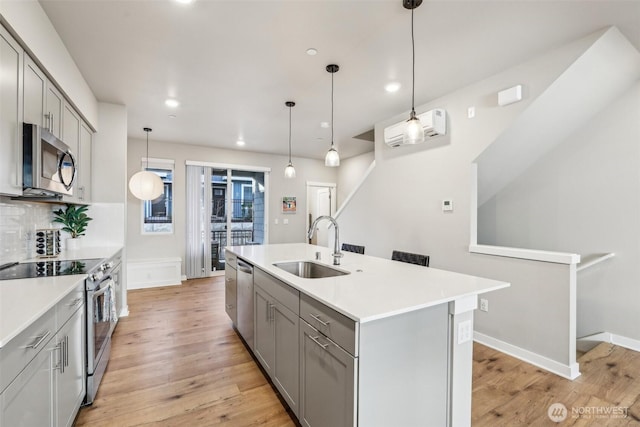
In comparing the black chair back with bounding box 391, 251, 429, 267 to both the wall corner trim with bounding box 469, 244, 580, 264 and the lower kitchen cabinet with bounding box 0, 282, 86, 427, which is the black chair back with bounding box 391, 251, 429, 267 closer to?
the wall corner trim with bounding box 469, 244, 580, 264

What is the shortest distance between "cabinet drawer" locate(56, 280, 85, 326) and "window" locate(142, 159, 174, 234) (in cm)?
400

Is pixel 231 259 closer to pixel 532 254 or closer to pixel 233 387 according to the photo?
pixel 233 387

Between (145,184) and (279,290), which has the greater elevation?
(145,184)

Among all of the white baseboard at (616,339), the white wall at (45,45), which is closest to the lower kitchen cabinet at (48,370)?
the white wall at (45,45)

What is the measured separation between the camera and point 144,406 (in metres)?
2.01

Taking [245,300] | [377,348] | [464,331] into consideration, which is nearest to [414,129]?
[464,331]

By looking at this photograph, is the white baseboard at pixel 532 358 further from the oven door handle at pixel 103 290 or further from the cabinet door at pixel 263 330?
the oven door handle at pixel 103 290

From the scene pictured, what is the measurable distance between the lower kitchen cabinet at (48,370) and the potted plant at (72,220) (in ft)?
5.91

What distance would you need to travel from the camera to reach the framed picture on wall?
683cm

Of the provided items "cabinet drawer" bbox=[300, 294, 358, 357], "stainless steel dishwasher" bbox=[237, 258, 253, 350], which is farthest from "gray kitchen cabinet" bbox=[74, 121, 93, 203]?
"cabinet drawer" bbox=[300, 294, 358, 357]

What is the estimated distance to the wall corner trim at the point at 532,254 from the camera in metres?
2.36

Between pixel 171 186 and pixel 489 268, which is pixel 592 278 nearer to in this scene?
pixel 489 268

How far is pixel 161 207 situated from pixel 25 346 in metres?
4.90

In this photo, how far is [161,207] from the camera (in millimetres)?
5652
